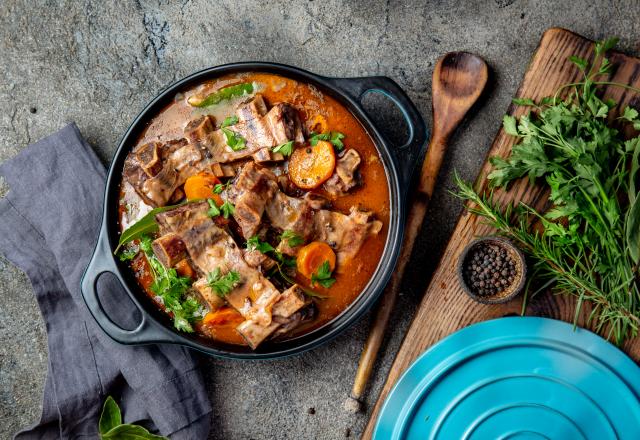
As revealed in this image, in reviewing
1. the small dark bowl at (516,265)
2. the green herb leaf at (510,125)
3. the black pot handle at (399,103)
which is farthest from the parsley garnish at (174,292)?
the green herb leaf at (510,125)

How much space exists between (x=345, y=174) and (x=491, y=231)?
0.75m

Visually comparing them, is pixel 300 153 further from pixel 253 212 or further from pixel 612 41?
pixel 612 41

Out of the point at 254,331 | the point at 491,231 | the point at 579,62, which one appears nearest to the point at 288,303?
the point at 254,331

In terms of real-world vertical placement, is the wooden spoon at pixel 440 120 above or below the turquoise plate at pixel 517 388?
above

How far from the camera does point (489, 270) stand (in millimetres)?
2645

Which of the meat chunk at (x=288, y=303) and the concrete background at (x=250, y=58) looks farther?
the concrete background at (x=250, y=58)

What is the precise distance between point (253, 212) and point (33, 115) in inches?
57.9

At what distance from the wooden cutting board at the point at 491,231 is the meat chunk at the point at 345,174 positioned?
22.2 inches

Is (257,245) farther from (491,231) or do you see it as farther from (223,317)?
(491,231)

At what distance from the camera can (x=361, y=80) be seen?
2646 mm

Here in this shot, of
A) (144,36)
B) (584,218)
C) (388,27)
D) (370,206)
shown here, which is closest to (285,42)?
(388,27)

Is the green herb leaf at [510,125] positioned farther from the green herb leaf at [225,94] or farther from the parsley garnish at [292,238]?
the green herb leaf at [225,94]

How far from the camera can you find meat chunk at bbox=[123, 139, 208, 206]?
268 cm

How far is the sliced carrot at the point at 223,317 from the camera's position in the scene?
2.70 m
